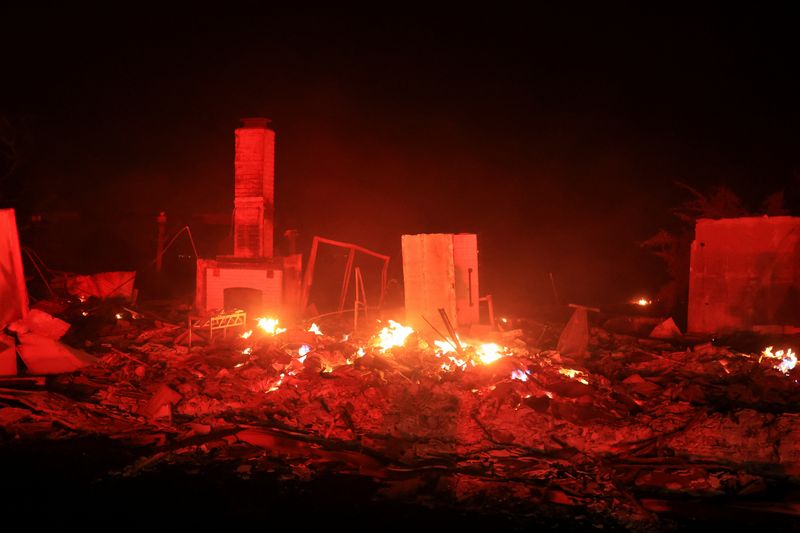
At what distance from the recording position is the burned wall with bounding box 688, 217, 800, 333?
12.3 metres

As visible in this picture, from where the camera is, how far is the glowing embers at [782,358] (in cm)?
1042

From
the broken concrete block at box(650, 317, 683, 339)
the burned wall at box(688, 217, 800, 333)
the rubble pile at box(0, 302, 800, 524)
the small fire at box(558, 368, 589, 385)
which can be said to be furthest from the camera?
the broken concrete block at box(650, 317, 683, 339)

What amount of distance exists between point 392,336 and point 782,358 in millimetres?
7577

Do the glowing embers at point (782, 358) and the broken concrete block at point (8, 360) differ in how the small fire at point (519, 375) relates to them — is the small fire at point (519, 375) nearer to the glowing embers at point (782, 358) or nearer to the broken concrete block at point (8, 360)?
the glowing embers at point (782, 358)

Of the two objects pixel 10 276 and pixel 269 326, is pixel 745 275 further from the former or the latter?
pixel 10 276

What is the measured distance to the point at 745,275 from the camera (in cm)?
1262

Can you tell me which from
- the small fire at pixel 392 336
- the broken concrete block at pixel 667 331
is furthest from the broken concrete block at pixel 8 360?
the broken concrete block at pixel 667 331

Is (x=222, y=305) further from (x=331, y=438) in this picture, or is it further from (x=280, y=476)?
(x=280, y=476)

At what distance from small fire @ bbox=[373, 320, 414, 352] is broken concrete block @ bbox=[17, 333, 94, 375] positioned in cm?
556

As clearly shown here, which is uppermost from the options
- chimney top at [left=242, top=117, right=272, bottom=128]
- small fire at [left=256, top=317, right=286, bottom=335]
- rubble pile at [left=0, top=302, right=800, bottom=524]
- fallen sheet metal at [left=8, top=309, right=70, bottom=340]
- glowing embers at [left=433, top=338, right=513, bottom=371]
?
chimney top at [left=242, top=117, right=272, bottom=128]

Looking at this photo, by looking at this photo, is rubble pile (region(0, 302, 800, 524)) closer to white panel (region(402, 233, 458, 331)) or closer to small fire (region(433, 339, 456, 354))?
small fire (region(433, 339, 456, 354))

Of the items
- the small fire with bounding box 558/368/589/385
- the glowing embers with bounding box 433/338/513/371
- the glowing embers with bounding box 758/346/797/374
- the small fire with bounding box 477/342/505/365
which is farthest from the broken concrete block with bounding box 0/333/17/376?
the glowing embers with bounding box 758/346/797/374

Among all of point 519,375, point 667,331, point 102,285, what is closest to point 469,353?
point 519,375

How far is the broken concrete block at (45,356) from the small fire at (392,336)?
5.56 metres
